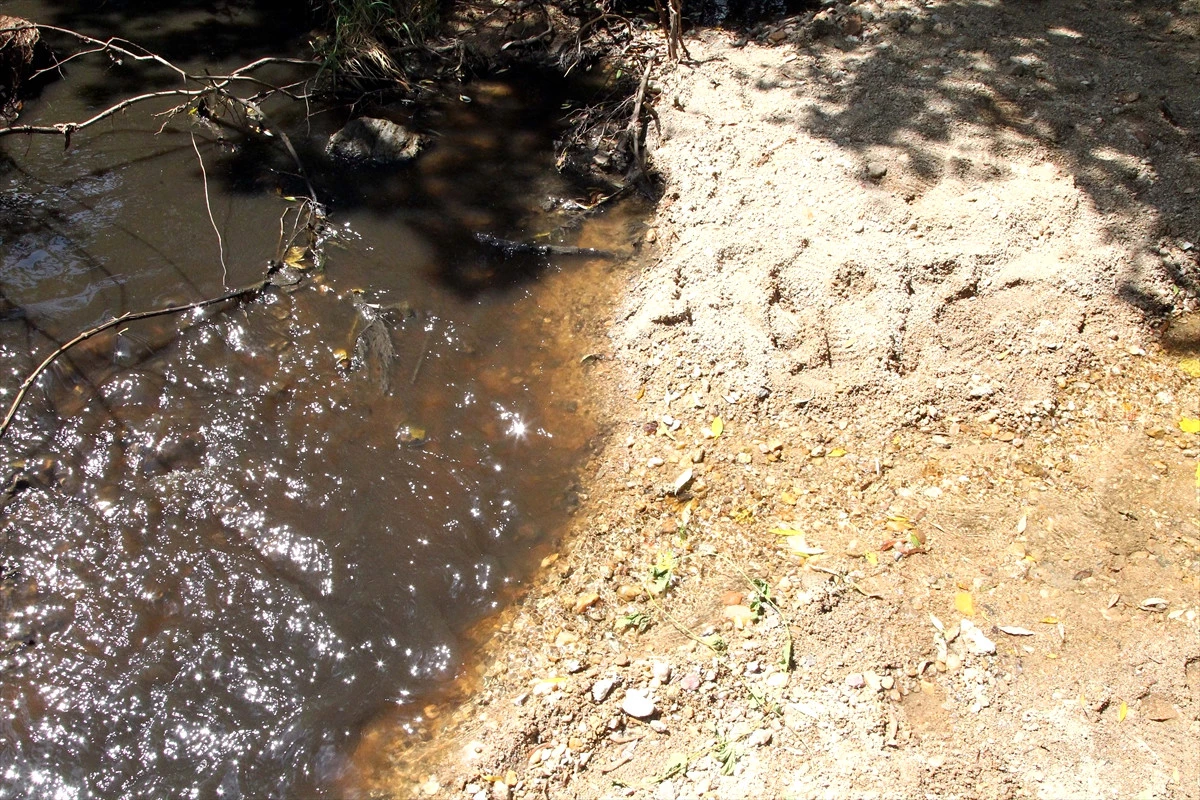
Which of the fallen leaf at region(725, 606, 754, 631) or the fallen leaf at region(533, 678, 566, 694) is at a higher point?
the fallen leaf at region(533, 678, 566, 694)

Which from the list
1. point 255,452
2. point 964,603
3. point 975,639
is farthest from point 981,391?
point 255,452

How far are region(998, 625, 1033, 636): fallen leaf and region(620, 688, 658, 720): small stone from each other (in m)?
1.19

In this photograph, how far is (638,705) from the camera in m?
2.58

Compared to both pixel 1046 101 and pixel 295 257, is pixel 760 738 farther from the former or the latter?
pixel 1046 101

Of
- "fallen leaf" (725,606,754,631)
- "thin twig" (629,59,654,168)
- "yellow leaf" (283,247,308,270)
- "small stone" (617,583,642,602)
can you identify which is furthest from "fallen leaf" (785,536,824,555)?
"yellow leaf" (283,247,308,270)

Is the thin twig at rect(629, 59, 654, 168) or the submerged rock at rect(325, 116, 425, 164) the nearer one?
the thin twig at rect(629, 59, 654, 168)

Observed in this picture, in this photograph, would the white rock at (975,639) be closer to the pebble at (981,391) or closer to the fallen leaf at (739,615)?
the fallen leaf at (739,615)

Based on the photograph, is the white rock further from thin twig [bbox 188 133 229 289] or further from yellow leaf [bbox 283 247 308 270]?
thin twig [bbox 188 133 229 289]

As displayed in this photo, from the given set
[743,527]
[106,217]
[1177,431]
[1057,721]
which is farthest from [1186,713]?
A: [106,217]

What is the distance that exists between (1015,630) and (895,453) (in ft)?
2.78

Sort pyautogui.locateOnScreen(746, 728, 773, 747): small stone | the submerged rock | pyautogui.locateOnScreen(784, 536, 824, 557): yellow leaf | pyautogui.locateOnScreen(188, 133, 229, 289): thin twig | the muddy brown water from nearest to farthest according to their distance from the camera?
1. pyautogui.locateOnScreen(746, 728, 773, 747): small stone
2. the muddy brown water
3. pyautogui.locateOnScreen(784, 536, 824, 557): yellow leaf
4. pyautogui.locateOnScreen(188, 133, 229, 289): thin twig
5. the submerged rock

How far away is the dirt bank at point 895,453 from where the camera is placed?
2430 mm

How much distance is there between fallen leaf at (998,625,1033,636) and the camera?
2.57 metres

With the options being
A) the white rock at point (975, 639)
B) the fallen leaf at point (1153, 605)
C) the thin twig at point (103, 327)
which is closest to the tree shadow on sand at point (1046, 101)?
the fallen leaf at point (1153, 605)
